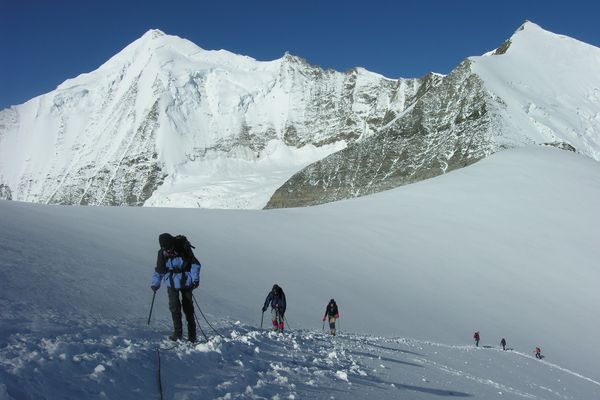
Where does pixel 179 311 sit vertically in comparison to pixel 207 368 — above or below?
above

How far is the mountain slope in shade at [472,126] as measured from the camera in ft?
326

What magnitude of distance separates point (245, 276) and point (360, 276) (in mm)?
7908

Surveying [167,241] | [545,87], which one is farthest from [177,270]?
[545,87]

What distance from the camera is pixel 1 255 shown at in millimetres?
10578

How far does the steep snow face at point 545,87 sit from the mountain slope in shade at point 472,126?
0.97 feet

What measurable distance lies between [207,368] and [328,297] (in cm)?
1405

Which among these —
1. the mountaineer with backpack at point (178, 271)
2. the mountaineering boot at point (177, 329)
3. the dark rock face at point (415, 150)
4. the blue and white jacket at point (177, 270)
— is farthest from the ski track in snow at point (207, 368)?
the dark rock face at point (415, 150)

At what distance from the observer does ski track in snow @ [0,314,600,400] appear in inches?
223

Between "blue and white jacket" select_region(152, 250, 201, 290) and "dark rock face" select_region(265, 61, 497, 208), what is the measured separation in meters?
86.7

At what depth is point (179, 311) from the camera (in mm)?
8414

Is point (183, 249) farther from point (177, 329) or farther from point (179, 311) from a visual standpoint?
point (177, 329)

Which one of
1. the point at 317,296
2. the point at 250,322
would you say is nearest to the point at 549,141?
the point at 317,296

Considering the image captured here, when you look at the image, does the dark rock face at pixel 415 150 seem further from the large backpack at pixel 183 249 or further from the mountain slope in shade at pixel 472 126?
the large backpack at pixel 183 249

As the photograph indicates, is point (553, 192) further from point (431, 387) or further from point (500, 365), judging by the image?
point (431, 387)
